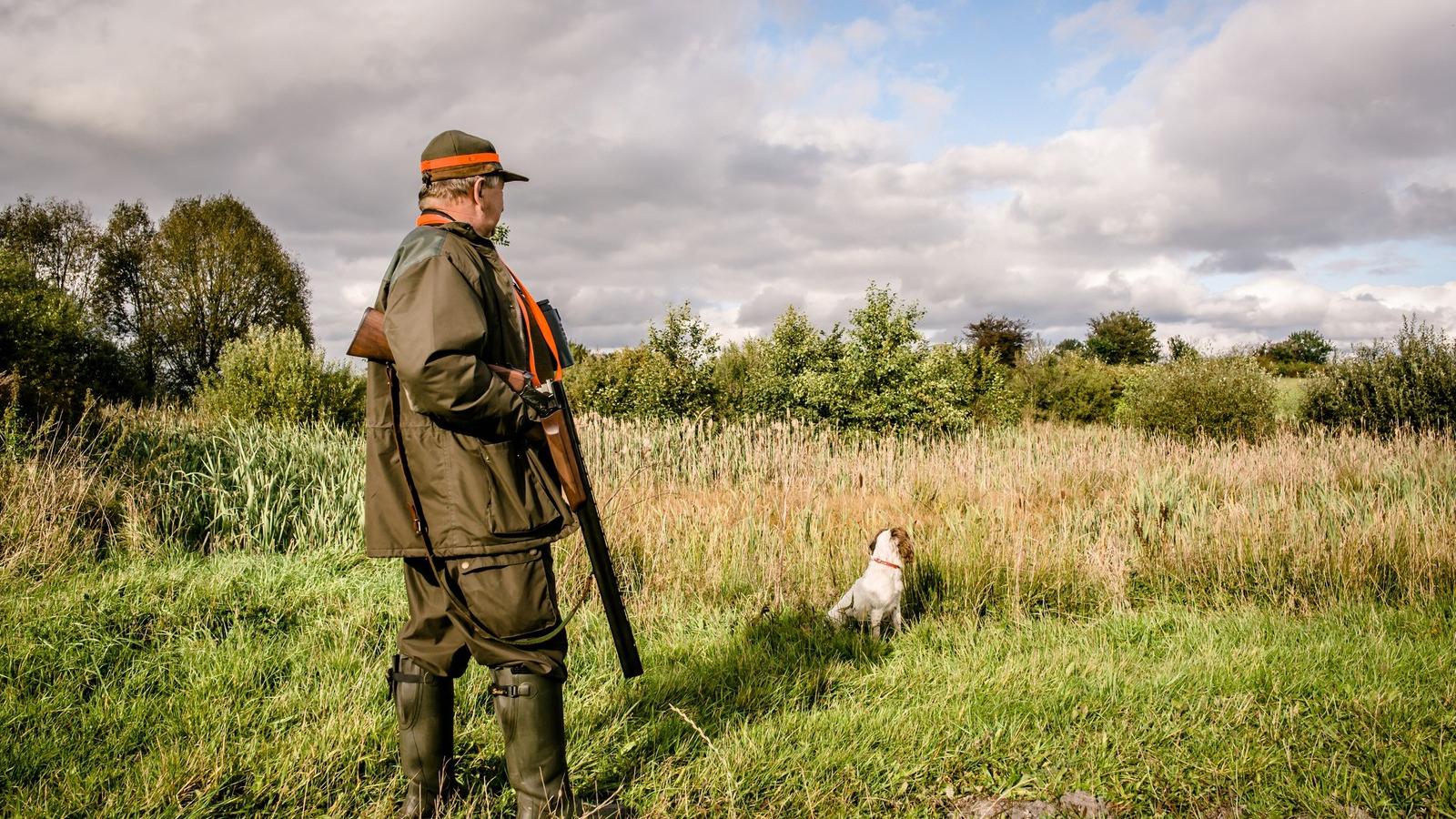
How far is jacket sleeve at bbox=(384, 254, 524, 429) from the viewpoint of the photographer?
2014 mm

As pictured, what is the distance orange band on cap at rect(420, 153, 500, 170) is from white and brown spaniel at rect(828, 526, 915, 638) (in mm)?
3031

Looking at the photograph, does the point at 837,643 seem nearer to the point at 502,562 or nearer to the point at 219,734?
the point at 502,562

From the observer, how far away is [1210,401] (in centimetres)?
1508

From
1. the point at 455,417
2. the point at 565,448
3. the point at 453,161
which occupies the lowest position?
the point at 565,448

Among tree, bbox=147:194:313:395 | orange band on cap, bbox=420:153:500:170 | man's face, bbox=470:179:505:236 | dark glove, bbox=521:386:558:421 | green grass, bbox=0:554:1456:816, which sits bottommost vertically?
green grass, bbox=0:554:1456:816

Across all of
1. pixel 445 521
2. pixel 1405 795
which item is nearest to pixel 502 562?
pixel 445 521

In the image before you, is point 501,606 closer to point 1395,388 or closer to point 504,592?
point 504,592

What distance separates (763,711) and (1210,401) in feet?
50.2

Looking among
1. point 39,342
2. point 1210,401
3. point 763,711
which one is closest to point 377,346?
point 763,711

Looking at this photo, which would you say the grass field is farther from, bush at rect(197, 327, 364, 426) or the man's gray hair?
bush at rect(197, 327, 364, 426)

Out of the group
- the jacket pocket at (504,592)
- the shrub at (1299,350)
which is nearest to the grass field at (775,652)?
the jacket pocket at (504,592)

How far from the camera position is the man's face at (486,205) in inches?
93.0

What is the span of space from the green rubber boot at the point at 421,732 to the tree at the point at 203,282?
103 ft

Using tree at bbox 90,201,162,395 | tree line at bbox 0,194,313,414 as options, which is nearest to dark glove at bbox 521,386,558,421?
tree line at bbox 0,194,313,414
